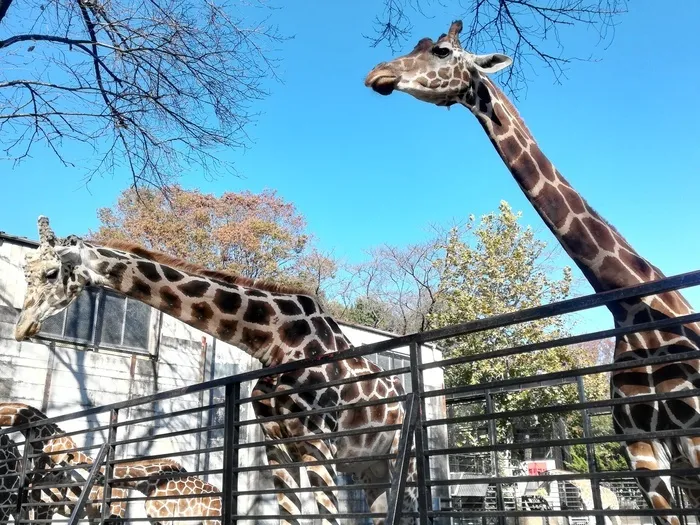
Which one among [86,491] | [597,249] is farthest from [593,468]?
[86,491]

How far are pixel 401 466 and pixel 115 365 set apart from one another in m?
9.04

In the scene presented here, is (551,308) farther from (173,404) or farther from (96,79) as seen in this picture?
(173,404)

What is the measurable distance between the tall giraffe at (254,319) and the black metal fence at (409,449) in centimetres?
30

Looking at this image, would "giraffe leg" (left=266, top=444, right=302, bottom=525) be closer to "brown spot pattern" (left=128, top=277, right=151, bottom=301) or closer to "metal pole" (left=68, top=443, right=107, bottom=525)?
"metal pole" (left=68, top=443, right=107, bottom=525)

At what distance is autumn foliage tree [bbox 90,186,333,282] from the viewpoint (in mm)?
23984

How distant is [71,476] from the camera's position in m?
7.80

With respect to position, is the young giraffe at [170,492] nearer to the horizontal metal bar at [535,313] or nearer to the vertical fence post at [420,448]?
the horizontal metal bar at [535,313]

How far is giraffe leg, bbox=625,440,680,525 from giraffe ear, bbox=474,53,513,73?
280 cm

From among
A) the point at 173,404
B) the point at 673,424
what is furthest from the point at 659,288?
the point at 173,404

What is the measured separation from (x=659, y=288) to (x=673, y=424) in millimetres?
1097

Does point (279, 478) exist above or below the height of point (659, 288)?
below

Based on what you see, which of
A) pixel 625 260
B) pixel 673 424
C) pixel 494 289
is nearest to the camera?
pixel 673 424

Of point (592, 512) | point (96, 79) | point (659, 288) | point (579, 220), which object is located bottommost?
point (592, 512)

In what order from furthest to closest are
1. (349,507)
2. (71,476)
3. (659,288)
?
(349,507) → (71,476) → (659,288)
